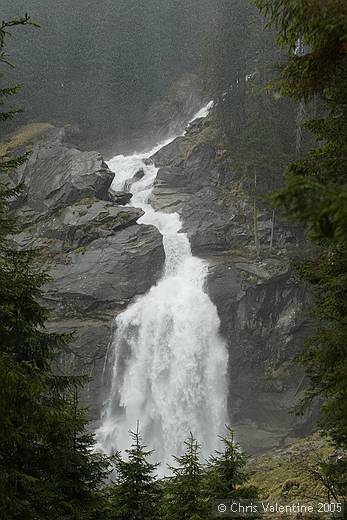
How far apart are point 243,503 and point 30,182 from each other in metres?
34.0

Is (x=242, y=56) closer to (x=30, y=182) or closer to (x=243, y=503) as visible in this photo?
(x=30, y=182)

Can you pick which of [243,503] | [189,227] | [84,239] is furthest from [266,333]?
[243,503]

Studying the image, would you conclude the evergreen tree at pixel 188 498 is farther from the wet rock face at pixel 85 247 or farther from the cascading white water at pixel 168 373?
the cascading white water at pixel 168 373

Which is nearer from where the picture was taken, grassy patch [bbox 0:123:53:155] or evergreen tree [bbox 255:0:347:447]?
evergreen tree [bbox 255:0:347:447]

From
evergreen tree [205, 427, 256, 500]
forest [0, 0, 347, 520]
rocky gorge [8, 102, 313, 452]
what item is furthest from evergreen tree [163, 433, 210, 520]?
rocky gorge [8, 102, 313, 452]

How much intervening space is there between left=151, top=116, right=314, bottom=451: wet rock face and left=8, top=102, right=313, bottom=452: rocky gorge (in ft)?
0.21

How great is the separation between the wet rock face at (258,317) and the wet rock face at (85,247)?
15.5 feet

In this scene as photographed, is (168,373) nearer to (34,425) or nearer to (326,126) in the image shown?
(34,425)

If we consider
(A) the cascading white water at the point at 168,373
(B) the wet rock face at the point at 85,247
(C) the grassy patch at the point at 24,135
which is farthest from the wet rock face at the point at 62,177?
(A) the cascading white water at the point at 168,373

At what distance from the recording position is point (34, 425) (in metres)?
5.41

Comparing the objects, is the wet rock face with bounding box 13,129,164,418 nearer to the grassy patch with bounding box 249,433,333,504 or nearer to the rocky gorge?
the rocky gorge

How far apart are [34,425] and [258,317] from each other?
920 inches

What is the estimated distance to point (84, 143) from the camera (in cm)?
5409

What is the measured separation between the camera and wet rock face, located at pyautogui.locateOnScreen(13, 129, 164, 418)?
86.1ft
